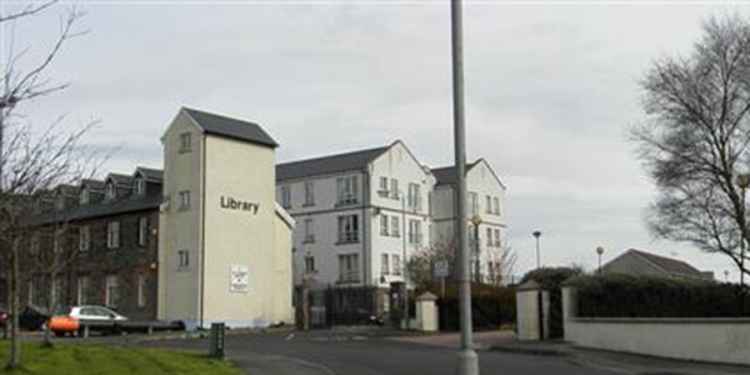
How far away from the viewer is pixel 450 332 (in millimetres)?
44656

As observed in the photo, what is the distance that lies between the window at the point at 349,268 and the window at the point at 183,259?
66.3ft

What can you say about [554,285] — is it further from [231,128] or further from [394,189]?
[394,189]

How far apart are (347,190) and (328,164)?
3.78 m

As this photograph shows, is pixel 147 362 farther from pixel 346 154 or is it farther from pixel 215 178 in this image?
pixel 346 154

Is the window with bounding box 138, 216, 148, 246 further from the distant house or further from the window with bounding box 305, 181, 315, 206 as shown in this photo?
the distant house

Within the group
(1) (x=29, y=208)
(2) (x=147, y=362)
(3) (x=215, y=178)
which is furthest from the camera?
(3) (x=215, y=178)

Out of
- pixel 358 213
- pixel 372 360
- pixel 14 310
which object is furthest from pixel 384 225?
pixel 14 310

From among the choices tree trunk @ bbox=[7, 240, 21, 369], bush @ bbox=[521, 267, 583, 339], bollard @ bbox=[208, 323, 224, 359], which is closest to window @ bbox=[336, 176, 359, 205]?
bush @ bbox=[521, 267, 583, 339]

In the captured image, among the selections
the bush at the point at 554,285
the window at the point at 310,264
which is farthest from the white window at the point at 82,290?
the bush at the point at 554,285

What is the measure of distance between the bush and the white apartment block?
3171cm

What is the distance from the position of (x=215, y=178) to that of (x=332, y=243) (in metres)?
21.1

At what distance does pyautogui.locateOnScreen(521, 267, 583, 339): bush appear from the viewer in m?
35.9

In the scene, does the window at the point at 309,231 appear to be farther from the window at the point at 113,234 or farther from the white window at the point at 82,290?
the white window at the point at 82,290

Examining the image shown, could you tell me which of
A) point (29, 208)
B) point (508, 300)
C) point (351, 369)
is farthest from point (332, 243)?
point (29, 208)
